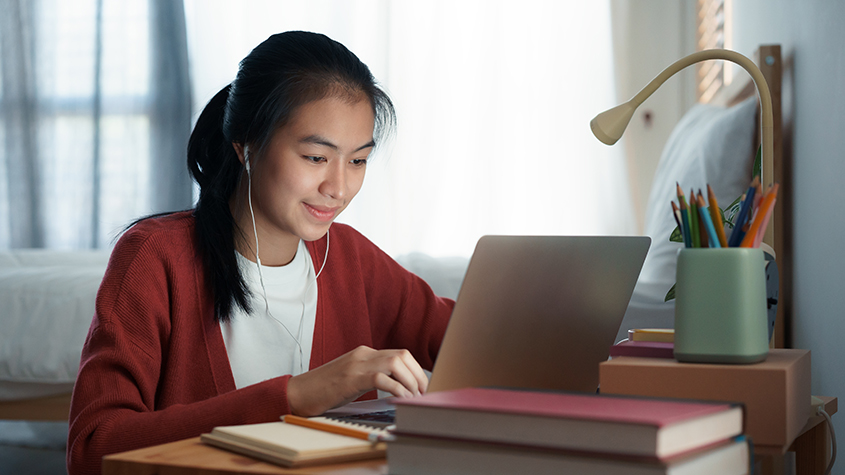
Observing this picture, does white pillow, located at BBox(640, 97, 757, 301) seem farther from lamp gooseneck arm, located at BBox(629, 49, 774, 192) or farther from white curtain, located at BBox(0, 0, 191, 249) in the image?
white curtain, located at BBox(0, 0, 191, 249)

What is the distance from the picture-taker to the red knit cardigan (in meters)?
0.72

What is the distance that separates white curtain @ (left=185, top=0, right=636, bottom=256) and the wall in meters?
1.36

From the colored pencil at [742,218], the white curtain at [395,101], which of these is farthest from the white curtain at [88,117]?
the colored pencil at [742,218]

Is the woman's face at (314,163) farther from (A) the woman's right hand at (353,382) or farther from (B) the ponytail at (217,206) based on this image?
(A) the woman's right hand at (353,382)

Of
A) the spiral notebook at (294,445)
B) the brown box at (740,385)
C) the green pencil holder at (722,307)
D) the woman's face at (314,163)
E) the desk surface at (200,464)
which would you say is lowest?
the desk surface at (200,464)

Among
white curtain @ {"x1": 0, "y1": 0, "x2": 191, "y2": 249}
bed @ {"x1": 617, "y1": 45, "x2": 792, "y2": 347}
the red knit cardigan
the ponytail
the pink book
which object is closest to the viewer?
the pink book

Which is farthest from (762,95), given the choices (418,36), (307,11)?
(307,11)

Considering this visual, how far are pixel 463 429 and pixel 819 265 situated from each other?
103 cm

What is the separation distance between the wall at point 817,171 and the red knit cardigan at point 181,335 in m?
0.64

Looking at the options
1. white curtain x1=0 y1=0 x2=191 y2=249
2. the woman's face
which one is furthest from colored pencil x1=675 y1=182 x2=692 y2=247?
white curtain x1=0 y1=0 x2=191 y2=249

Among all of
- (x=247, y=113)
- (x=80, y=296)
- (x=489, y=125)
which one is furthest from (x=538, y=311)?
(x=489, y=125)

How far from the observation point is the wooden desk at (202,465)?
0.50m

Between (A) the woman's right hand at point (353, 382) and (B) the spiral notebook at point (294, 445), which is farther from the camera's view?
(A) the woman's right hand at point (353, 382)

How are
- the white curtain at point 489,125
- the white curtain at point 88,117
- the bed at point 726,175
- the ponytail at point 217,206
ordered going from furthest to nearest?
1. the white curtain at point 88,117
2. the white curtain at point 489,125
3. the bed at point 726,175
4. the ponytail at point 217,206
